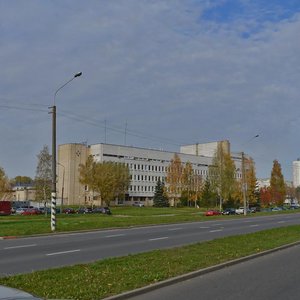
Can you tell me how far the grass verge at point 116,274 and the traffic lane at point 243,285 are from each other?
1.76ft

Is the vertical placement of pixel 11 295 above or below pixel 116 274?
above

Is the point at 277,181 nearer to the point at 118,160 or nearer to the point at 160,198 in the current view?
the point at 160,198

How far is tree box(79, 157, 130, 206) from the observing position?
95625 millimetres

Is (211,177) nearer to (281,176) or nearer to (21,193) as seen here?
(281,176)

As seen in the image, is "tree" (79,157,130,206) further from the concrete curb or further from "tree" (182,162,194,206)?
the concrete curb

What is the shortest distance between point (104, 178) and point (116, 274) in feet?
280

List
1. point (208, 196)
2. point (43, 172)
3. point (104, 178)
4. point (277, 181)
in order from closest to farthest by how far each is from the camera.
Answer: point (43, 172) → point (104, 178) → point (208, 196) → point (277, 181)

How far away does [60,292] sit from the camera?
820 cm

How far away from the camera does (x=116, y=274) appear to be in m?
10.4

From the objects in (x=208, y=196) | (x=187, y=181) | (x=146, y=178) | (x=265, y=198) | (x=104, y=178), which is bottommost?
(x=265, y=198)

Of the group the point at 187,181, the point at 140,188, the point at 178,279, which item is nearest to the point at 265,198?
the point at 187,181

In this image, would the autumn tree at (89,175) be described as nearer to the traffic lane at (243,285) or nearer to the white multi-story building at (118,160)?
the white multi-story building at (118,160)

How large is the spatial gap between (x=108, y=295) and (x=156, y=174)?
454ft

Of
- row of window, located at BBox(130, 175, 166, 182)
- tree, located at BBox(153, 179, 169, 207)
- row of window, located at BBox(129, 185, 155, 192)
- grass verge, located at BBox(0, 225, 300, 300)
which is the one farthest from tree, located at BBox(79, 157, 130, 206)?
grass verge, located at BBox(0, 225, 300, 300)
